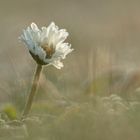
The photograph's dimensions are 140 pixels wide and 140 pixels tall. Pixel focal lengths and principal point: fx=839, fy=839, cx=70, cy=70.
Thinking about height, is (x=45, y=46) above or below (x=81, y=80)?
below

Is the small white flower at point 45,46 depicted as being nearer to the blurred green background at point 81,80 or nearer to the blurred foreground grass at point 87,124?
the blurred green background at point 81,80

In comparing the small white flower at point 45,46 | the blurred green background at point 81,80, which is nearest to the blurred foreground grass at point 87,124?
the blurred green background at point 81,80

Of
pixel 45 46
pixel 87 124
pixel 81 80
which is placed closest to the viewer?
pixel 87 124

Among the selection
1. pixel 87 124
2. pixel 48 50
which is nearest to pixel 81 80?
pixel 48 50

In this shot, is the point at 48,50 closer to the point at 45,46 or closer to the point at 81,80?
the point at 45,46

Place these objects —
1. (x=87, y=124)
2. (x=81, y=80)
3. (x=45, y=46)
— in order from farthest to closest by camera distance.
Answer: (x=81, y=80) < (x=45, y=46) < (x=87, y=124)

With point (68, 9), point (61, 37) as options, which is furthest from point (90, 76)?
point (68, 9)
